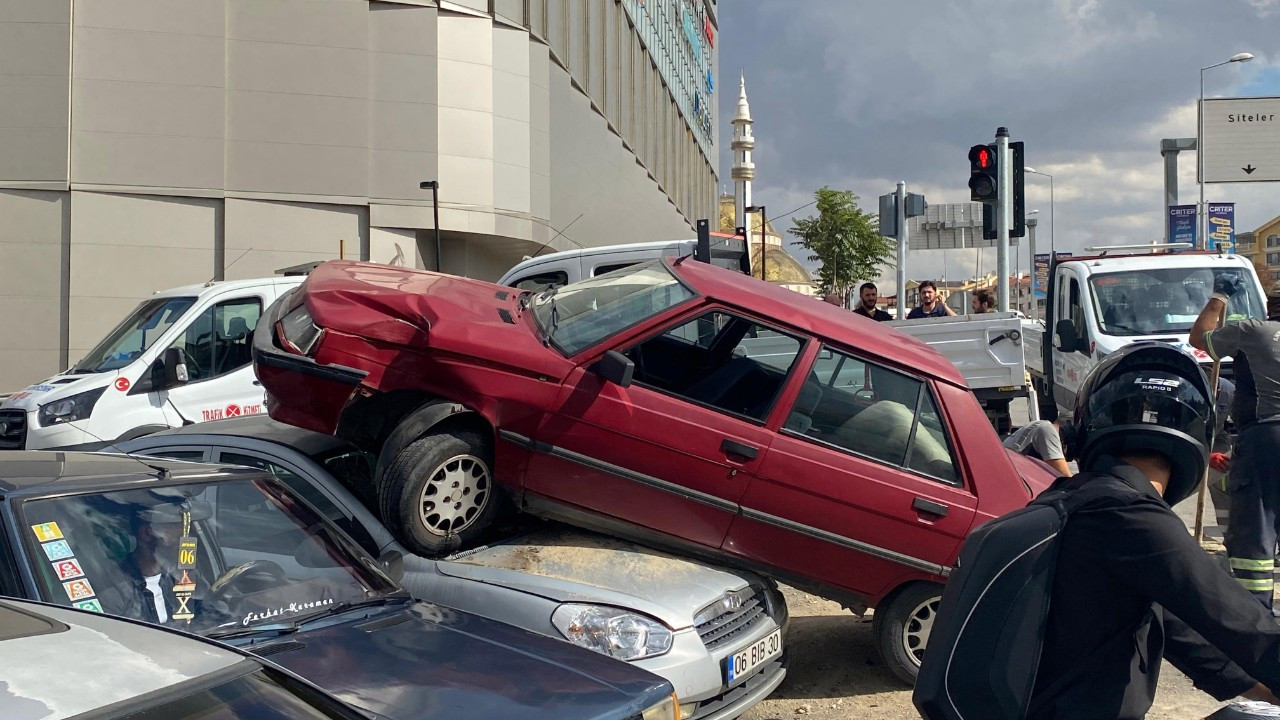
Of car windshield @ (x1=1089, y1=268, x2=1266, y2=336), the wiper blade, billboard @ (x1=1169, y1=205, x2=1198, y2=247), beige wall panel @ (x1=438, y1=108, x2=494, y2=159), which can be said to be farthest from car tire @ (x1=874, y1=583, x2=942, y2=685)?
billboard @ (x1=1169, y1=205, x2=1198, y2=247)

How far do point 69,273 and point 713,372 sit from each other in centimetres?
2097

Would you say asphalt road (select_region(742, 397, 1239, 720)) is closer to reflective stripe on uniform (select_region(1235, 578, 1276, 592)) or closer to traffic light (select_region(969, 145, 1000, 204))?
reflective stripe on uniform (select_region(1235, 578, 1276, 592))

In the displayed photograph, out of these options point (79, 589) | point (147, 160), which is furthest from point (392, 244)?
point (79, 589)

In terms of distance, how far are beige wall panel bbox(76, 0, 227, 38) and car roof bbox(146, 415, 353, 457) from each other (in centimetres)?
2088

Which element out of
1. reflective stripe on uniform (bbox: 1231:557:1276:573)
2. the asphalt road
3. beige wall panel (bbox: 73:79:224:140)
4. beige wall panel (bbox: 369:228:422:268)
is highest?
beige wall panel (bbox: 73:79:224:140)

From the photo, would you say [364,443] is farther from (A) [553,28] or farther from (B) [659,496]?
(A) [553,28]

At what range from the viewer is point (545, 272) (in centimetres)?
1046

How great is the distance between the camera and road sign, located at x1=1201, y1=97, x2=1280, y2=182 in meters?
32.4

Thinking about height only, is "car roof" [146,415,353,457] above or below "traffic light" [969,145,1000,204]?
below

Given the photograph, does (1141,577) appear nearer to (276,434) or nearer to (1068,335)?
(276,434)

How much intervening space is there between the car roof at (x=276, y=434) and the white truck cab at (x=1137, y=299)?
27.5 feet

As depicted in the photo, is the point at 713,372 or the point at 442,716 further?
the point at 713,372

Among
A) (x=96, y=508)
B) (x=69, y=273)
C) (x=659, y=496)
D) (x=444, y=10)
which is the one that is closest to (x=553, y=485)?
(x=659, y=496)

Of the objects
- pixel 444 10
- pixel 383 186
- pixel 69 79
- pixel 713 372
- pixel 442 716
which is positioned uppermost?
pixel 444 10
